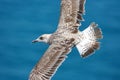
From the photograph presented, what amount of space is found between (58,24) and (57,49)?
0.31 metres

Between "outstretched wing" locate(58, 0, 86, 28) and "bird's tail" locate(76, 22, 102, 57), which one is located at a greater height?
"outstretched wing" locate(58, 0, 86, 28)

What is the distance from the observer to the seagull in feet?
69.7

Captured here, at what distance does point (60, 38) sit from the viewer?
21422 mm

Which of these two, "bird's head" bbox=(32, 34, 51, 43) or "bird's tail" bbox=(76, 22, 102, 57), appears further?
"bird's head" bbox=(32, 34, 51, 43)

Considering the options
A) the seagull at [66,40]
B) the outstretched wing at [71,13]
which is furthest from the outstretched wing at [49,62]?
the outstretched wing at [71,13]

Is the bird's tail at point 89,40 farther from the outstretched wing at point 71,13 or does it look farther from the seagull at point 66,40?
the outstretched wing at point 71,13

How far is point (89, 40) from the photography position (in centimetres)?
2134

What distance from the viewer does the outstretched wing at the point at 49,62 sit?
69.6 ft

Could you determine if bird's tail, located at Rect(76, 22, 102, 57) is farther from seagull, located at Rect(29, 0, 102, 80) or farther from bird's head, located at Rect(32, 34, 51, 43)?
bird's head, located at Rect(32, 34, 51, 43)

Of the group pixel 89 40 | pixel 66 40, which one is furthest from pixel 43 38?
pixel 89 40

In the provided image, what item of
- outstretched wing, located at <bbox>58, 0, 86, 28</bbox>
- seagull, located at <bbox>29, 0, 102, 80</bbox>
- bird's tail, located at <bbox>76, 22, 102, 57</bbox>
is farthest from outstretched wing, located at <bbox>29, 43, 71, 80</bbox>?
outstretched wing, located at <bbox>58, 0, 86, 28</bbox>

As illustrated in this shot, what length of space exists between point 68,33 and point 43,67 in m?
0.43

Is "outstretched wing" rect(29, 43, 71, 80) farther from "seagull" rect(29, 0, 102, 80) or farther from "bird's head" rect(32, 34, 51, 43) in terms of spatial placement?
"bird's head" rect(32, 34, 51, 43)

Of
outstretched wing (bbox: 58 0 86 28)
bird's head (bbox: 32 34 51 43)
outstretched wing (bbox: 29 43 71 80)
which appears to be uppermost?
outstretched wing (bbox: 58 0 86 28)
